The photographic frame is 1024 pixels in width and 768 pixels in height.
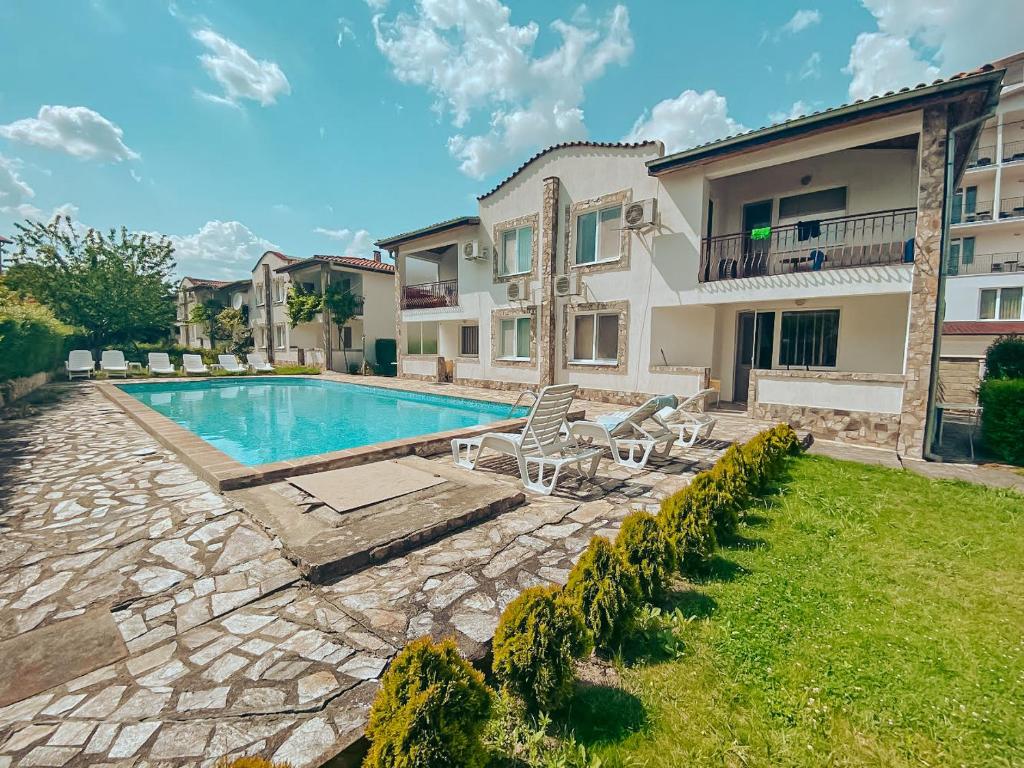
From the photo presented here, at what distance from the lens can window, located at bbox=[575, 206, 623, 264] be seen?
13664 millimetres

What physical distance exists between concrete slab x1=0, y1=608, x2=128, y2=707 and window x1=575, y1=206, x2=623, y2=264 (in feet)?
44.0

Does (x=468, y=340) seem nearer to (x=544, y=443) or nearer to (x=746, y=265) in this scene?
(x=746, y=265)

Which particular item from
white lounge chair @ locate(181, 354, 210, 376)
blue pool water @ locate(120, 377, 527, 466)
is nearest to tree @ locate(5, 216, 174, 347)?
white lounge chair @ locate(181, 354, 210, 376)

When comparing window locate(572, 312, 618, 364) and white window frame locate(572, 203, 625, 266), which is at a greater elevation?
white window frame locate(572, 203, 625, 266)

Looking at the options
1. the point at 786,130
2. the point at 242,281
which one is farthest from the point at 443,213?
the point at 242,281

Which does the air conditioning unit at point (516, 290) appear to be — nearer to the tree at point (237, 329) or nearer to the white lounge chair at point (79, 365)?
the white lounge chair at point (79, 365)

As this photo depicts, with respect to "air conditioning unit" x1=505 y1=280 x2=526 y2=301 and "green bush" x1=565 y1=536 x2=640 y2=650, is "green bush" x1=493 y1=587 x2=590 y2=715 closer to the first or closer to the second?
"green bush" x1=565 y1=536 x2=640 y2=650

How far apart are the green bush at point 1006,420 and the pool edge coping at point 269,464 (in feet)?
27.4

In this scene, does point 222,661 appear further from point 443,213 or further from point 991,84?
point 443,213

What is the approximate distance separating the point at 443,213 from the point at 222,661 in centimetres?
1972

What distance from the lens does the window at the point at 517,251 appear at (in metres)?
16.1

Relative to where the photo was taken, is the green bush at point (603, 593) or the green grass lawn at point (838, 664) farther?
the green bush at point (603, 593)

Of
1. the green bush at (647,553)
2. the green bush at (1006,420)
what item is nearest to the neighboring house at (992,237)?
the green bush at (1006,420)

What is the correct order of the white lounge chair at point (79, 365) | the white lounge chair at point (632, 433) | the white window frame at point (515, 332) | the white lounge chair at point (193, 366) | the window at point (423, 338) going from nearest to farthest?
the white lounge chair at point (632, 433) → the white window frame at point (515, 332) → the white lounge chair at point (79, 365) → the white lounge chair at point (193, 366) → the window at point (423, 338)
